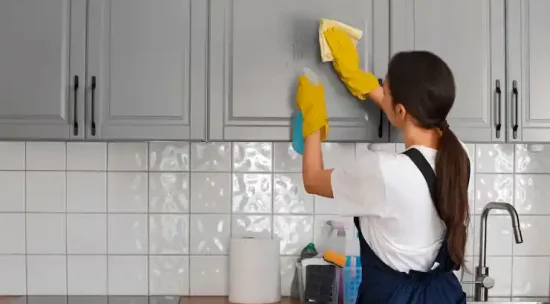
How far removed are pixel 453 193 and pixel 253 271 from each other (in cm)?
82

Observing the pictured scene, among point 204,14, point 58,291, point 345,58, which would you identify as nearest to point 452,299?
point 345,58

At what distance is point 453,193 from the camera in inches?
69.4

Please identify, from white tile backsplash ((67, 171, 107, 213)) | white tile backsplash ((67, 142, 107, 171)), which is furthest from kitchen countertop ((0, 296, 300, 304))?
white tile backsplash ((67, 142, 107, 171))

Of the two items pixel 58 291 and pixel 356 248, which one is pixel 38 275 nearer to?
pixel 58 291

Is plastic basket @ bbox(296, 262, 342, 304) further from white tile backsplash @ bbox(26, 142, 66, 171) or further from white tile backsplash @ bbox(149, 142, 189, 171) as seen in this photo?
white tile backsplash @ bbox(26, 142, 66, 171)

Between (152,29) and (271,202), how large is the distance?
739 millimetres

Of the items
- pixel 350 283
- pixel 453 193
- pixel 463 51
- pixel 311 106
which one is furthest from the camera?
pixel 350 283

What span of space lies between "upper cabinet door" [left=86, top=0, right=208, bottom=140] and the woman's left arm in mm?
331

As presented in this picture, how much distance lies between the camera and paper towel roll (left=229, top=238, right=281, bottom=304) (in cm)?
234

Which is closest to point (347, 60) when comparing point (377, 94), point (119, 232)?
point (377, 94)

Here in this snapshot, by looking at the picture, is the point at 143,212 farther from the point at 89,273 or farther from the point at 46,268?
the point at 46,268

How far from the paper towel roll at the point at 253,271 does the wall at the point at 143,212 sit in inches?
3.4

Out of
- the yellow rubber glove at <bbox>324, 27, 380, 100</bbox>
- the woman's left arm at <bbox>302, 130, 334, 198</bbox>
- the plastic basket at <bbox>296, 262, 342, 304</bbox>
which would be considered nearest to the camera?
the woman's left arm at <bbox>302, 130, 334, 198</bbox>

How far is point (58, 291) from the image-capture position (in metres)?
2.43
